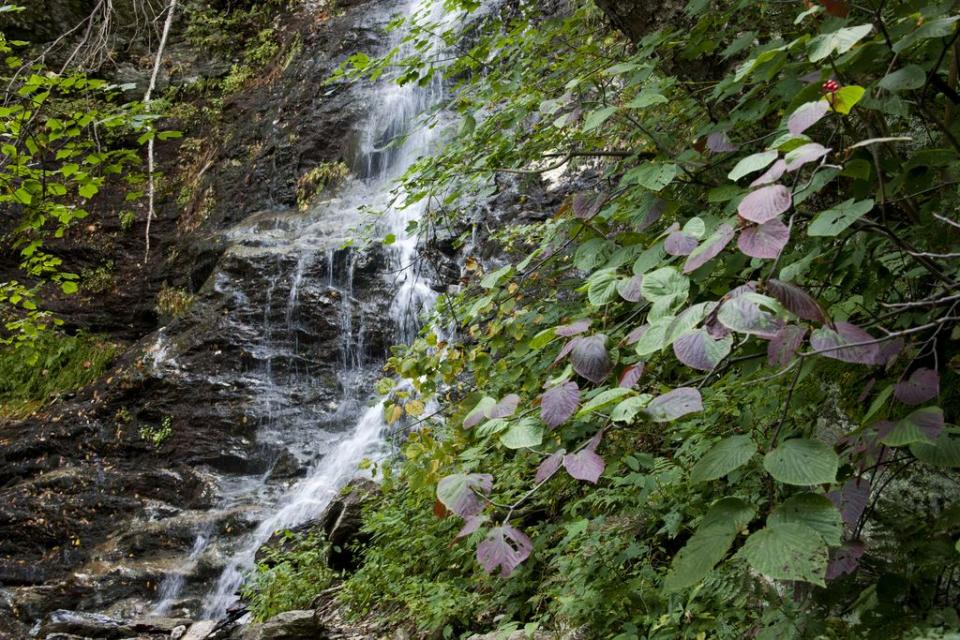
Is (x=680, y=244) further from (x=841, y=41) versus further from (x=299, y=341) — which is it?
(x=299, y=341)

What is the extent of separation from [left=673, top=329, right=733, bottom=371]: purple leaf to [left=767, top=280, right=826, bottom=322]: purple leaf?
118 mm

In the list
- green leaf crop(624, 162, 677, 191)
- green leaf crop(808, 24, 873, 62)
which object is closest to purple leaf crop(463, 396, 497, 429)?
green leaf crop(624, 162, 677, 191)

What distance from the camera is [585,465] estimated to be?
1.35 metres

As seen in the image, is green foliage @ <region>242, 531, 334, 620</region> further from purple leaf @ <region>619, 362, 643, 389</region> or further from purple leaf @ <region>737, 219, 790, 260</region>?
purple leaf @ <region>737, 219, 790, 260</region>

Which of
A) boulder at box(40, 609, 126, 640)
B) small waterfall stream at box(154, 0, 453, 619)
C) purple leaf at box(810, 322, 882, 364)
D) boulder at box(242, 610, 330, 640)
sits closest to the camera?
purple leaf at box(810, 322, 882, 364)

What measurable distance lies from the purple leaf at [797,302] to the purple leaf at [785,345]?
0.23 feet

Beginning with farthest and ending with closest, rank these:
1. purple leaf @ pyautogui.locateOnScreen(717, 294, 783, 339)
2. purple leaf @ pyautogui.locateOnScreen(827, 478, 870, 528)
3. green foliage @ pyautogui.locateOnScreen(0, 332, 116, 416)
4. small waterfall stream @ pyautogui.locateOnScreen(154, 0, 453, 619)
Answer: green foliage @ pyautogui.locateOnScreen(0, 332, 116, 416)
small waterfall stream @ pyautogui.locateOnScreen(154, 0, 453, 619)
purple leaf @ pyautogui.locateOnScreen(827, 478, 870, 528)
purple leaf @ pyautogui.locateOnScreen(717, 294, 783, 339)

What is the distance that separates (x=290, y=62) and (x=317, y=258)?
5.86 metres

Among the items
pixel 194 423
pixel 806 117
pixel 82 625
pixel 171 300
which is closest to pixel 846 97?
pixel 806 117

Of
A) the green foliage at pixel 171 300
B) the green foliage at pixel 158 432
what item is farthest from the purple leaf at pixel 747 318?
the green foliage at pixel 171 300

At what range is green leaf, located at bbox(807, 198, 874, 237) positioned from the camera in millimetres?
1388

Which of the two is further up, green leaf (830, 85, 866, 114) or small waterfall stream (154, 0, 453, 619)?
green leaf (830, 85, 866, 114)

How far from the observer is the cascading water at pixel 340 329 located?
7.45 m

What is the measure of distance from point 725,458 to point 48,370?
455 inches
